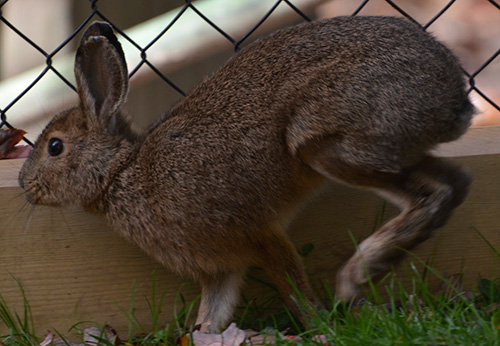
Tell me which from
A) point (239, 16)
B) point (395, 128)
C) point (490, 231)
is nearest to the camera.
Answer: point (395, 128)

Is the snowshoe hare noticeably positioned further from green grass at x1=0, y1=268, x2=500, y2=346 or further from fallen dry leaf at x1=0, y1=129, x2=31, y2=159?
fallen dry leaf at x1=0, y1=129, x2=31, y2=159

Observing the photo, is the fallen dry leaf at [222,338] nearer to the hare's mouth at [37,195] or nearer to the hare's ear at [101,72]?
the hare's mouth at [37,195]

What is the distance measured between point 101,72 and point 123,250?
748 mm

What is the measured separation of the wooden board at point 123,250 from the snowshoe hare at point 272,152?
0.46 feet

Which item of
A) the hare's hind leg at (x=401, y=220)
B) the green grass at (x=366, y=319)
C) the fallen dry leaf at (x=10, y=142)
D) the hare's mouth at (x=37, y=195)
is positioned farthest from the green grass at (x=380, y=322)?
the fallen dry leaf at (x=10, y=142)

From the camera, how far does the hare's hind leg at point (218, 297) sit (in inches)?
146

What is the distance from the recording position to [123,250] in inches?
150

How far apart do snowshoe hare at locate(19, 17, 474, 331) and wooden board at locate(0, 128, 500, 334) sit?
0.14 metres

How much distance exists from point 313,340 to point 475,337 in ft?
1.73

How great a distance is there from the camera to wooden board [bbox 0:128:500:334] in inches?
149

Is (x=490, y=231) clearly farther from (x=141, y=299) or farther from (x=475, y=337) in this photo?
(x=141, y=299)

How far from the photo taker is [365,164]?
3.32 metres

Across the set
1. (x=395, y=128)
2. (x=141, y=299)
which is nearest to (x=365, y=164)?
(x=395, y=128)

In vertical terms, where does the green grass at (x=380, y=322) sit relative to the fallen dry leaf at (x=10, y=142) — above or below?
below
